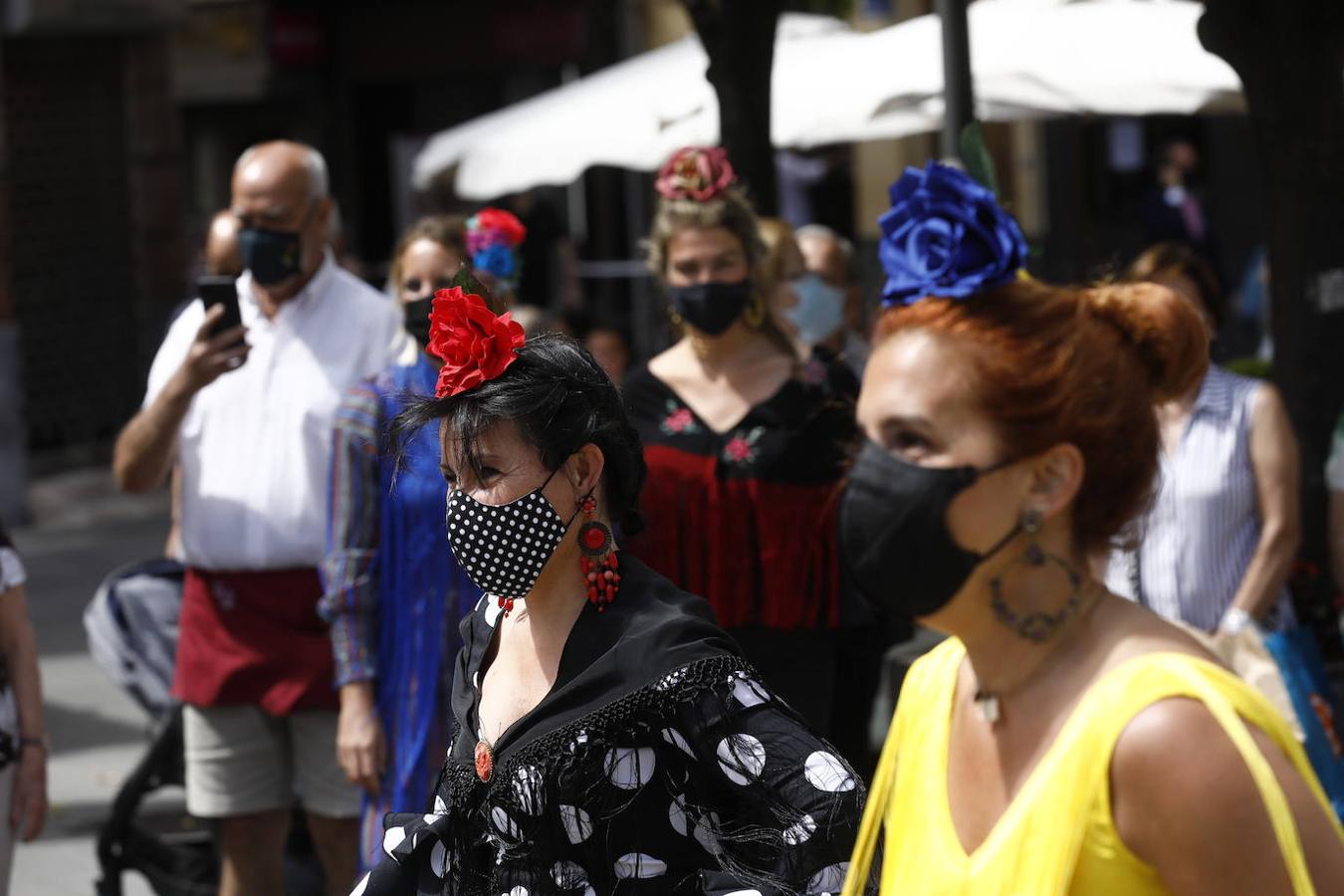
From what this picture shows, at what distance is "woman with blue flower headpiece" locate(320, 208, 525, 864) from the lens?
4500 millimetres

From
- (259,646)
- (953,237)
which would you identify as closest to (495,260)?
(259,646)

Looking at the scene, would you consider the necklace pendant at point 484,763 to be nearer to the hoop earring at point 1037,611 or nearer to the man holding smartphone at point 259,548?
the hoop earring at point 1037,611

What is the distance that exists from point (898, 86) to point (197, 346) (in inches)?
149

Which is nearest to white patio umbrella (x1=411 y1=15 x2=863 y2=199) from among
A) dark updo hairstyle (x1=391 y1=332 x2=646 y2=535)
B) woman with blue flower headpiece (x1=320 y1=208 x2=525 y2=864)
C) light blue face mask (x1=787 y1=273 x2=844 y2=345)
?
light blue face mask (x1=787 y1=273 x2=844 y2=345)

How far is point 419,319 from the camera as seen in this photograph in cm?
467

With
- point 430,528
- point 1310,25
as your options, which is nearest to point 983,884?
point 430,528

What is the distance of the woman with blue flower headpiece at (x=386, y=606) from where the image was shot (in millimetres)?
4500

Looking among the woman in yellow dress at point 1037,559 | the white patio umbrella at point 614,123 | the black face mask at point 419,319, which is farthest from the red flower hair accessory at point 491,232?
the woman in yellow dress at point 1037,559

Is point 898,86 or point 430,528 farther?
point 898,86

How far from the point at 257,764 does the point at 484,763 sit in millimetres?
2280

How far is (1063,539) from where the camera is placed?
80.4 inches

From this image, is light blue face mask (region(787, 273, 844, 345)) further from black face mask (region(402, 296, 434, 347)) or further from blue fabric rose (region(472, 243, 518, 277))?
black face mask (region(402, 296, 434, 347))

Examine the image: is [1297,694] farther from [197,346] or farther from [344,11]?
[344,11]

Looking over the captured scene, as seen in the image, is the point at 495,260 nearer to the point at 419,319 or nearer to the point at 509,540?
the point at 419,319
